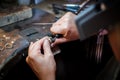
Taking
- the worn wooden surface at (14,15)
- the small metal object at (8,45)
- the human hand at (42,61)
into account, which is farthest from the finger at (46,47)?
the worn wooden surface at (14,15)

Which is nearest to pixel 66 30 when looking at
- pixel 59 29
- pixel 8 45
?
pixel 59 29

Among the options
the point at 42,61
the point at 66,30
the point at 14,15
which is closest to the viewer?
the point at 42,61

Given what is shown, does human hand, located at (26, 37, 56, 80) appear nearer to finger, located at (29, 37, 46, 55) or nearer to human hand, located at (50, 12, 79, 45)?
finger, located at (29, 37, 46, 55)

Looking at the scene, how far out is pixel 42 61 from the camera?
83 cm

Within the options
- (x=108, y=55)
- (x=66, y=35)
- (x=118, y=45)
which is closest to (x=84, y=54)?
(x=108, y=55)

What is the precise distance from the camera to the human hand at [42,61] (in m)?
0.81

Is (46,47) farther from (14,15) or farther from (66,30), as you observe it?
(14,15)

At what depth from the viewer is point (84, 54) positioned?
46.8 inches

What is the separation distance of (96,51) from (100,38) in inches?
4.8

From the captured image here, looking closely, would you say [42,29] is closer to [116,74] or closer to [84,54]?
[84,54]

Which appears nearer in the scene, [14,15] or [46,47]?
[46,47]

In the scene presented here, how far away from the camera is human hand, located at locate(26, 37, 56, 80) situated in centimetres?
81

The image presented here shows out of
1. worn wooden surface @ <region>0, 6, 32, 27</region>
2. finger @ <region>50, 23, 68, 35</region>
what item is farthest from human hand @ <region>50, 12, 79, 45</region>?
worn wooden surface @ <region>0, 6, 32, 27</region>

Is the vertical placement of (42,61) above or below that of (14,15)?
below
